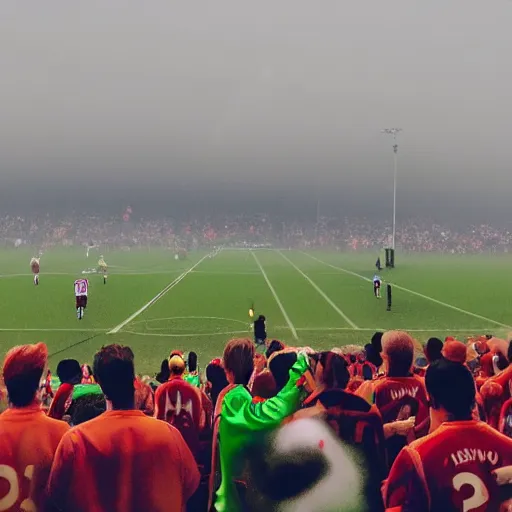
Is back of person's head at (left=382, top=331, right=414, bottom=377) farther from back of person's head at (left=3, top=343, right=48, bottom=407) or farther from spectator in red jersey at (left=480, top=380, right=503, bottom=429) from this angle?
back of person's head at (left=3, top=343, right=48, bottom=407)

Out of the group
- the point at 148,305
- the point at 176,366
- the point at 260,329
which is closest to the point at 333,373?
the point at 176,366

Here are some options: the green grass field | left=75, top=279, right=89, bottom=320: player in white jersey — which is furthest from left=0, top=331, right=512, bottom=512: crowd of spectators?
left=75, top=279, right=89, bottom=320: player in white jersey

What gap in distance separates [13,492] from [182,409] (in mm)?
1777

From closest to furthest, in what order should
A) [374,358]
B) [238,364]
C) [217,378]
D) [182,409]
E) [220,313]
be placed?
[238,364]
[182,409]
[217,378]
[374,358]
[220,313]

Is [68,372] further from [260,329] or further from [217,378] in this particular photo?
[260,329]

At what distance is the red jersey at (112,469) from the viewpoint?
3.36 metres

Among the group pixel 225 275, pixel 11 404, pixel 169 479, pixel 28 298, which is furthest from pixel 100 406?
pixel 225 275

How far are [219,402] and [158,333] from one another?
58.9 ft

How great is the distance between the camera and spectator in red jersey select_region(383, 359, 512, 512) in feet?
10.7

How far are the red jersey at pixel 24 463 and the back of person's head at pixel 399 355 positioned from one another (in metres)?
2.47

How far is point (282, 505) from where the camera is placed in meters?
3.53

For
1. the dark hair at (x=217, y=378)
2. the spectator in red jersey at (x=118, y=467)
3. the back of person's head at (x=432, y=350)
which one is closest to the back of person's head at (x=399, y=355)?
the dark hair at (x=217, y=378)

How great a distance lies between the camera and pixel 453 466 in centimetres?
329

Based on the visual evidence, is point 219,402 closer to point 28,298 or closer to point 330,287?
point 28,298
